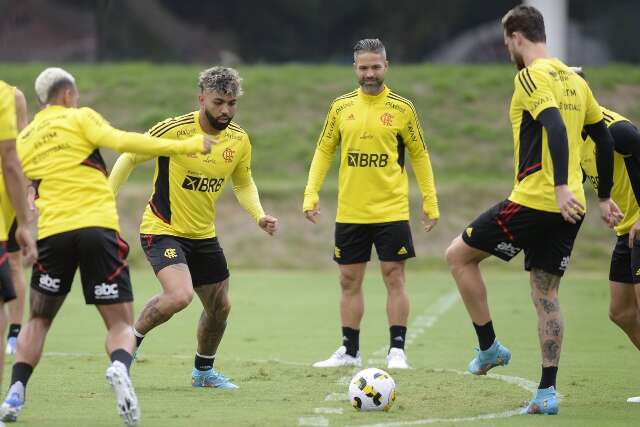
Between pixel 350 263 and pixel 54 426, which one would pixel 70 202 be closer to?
pixel 54 426

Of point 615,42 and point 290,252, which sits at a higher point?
point 615,42

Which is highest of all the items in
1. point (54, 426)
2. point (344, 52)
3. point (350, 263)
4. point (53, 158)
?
point (344, 52)

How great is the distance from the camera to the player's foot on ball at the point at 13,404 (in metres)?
7.01

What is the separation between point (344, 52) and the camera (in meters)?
28.5

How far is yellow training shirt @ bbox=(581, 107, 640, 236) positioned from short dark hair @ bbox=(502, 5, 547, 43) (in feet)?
3.65

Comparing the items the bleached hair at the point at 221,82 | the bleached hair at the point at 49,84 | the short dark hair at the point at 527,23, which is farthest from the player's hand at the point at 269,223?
the short dark hair at the point at 527,23

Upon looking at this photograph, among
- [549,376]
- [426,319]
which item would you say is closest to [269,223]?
[549,376]

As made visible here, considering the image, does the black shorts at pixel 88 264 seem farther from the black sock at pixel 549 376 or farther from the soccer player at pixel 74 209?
the black sock at pixel 549 376

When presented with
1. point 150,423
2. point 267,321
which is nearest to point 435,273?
point 267,321

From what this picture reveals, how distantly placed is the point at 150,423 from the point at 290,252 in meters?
13.8

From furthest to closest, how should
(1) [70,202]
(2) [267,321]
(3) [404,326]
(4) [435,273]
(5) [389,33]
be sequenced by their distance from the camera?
(5) [389,33], (4) [435,273], (2) [267,321], (3) [404,326], (1) [70,202]

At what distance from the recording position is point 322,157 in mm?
10656

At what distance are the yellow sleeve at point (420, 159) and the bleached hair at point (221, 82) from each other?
2162 millimetres

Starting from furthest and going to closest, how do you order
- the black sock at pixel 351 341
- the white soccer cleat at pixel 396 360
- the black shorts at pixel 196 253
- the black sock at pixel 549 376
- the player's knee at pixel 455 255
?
the black sock at pixel 351 341, the white soccer cleat at pixel 396 360, the black shorts at pixel 196 253, the player's knee at pixel 455 255, the black sock at pixel 549 376
